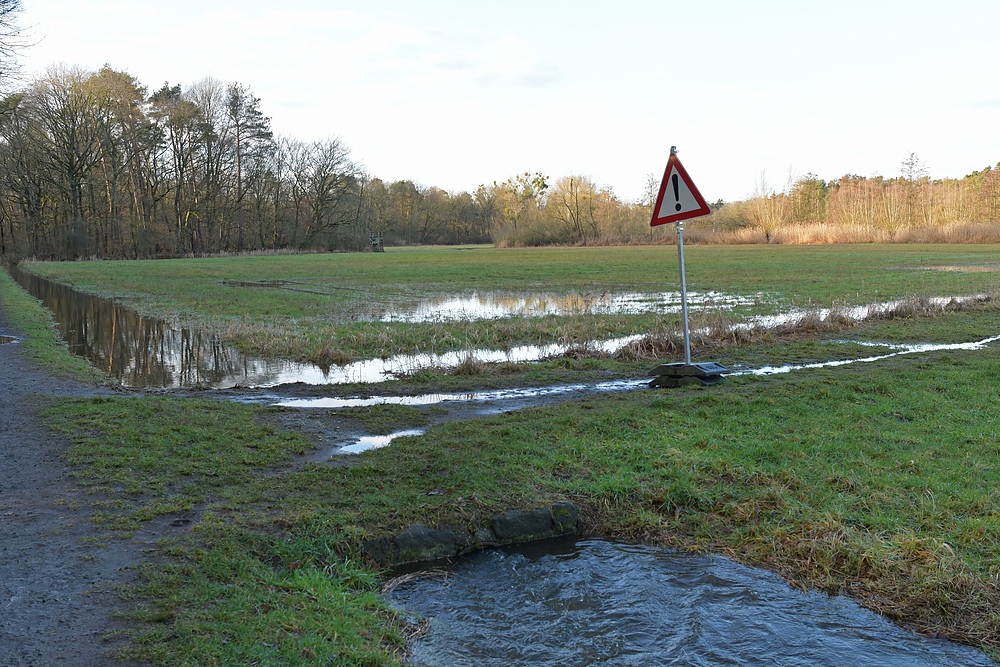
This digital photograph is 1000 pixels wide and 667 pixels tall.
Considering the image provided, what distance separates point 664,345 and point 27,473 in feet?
31.6

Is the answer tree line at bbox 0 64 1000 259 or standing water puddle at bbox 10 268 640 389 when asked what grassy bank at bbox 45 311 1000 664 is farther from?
tree line at bbox 0 64 1000 259

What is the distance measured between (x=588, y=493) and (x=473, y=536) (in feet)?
3.49

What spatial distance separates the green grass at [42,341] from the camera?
12.4 meters

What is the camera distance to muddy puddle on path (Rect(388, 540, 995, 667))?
3951mm

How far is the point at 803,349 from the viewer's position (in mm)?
13031

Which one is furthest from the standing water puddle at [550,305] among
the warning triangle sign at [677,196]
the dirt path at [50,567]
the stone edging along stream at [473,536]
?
the stone edging along stream at [473,536]

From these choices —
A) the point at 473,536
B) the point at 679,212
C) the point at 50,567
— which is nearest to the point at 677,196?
the point at 679,212

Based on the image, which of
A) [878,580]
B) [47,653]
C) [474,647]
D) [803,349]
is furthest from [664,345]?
[47,653]

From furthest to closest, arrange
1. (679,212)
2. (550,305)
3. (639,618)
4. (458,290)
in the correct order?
(458,290) < (550,305) < (679,212) < (639,618)

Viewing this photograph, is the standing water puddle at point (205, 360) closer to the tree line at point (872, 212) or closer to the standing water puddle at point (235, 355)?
the standing water puddle at point (235, 355)

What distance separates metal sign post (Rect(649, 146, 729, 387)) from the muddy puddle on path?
515 centimetres

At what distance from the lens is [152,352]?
51.4 feet

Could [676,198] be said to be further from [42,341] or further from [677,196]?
[42,341]


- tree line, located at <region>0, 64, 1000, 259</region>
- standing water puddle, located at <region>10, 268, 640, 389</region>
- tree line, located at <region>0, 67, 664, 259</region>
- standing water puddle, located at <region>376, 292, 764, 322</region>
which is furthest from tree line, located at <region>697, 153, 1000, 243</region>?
standing water puddle, located at <region>10, 268, 640, 389</region>
